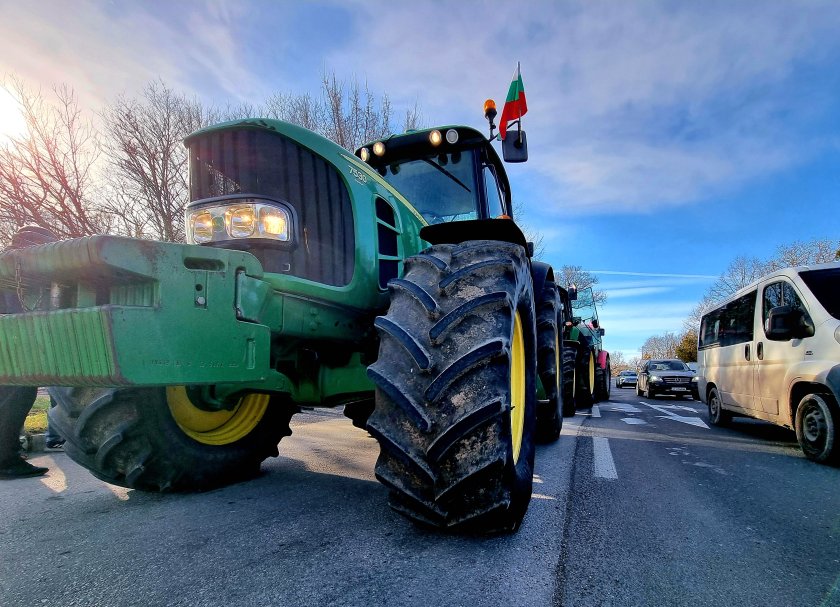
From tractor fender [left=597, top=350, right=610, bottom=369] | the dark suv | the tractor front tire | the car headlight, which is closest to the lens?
the car headlight

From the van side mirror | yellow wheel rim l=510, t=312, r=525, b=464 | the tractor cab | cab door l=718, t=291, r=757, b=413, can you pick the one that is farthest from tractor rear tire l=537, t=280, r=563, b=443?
cab door l=718, t=291, r=757, b=413

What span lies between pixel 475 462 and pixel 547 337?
217 cm

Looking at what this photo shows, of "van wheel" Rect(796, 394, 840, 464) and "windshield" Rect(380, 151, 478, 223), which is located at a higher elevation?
"windshield" Rect(380, 151, 478, 223)

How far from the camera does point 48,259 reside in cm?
172

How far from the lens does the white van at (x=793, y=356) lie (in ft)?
13.7

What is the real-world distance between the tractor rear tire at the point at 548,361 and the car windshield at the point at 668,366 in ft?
47.1

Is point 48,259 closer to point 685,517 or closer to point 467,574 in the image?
point 467,574

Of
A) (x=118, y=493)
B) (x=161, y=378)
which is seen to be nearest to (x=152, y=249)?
(x=161, y=378)

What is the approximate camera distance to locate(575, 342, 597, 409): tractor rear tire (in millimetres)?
8820

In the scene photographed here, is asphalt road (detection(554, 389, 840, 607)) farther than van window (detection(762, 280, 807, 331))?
No

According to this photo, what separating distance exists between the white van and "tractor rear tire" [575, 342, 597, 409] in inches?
104

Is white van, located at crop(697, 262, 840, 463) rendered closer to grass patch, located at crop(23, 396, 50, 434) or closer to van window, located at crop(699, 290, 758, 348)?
van window, located at crop(699, 290, 758, 348)

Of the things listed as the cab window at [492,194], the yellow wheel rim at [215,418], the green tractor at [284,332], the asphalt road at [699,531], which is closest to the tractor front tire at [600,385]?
the asphalt road at [699,531]

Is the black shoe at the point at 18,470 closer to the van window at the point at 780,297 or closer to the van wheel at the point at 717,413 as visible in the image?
the van window at the point at 780,297
